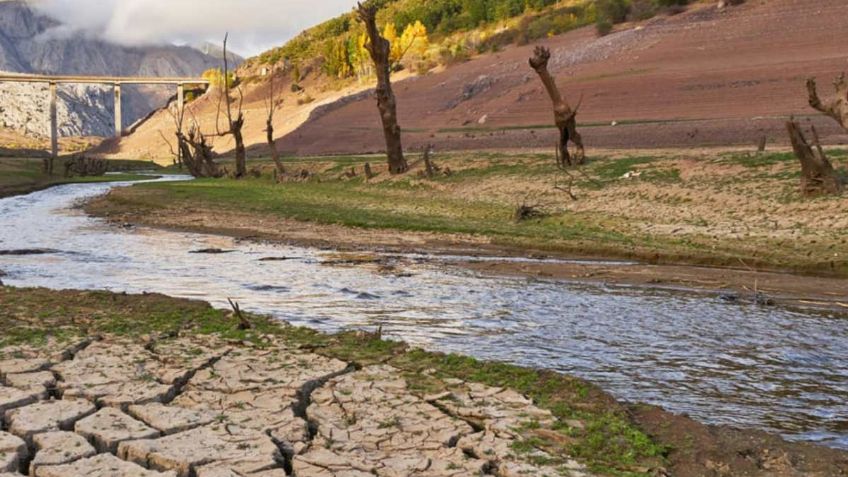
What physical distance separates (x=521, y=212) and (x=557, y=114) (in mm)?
8043

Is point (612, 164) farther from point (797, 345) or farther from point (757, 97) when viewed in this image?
point (757, 97)

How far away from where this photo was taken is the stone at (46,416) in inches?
217

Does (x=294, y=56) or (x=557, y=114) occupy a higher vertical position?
(x=294, y=56)

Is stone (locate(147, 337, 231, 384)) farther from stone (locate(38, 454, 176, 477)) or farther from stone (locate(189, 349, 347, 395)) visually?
stone (locate(38, 454, 176, 477))

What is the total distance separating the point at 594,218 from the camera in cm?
2025

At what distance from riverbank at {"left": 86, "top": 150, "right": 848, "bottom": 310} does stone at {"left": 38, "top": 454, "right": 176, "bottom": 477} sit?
28.5 feet

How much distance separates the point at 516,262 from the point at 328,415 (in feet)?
31.2

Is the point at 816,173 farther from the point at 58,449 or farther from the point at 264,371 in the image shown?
the point at 58,449

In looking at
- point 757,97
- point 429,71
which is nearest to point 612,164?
point 757,97

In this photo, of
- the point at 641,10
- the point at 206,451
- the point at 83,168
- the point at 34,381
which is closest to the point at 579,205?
the point at 34,381

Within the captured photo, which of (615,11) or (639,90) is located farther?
(615,11)

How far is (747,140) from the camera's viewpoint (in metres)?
33.0

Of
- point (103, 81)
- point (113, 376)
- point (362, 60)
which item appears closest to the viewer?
point (113, 376)

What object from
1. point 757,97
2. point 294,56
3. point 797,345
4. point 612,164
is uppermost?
point 294,56
